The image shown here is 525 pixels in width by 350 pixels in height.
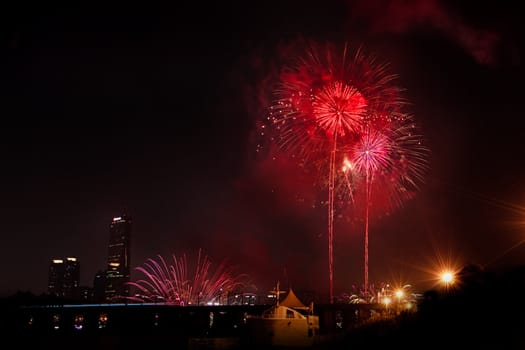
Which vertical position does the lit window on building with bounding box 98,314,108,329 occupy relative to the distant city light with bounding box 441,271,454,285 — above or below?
below

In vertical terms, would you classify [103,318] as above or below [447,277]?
below

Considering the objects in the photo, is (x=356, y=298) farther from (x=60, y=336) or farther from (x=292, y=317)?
(x=60, y=336)

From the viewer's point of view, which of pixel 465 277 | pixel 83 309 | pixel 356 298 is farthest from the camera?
pixel 83 309

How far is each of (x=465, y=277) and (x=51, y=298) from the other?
128075mm

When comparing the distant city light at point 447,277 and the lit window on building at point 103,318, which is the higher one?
the distant city light at point 447,277

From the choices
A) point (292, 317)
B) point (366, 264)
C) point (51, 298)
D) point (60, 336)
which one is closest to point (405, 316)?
point (366, 264)

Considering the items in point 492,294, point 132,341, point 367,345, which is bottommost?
point 132,341

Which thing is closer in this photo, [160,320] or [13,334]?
[13,334]

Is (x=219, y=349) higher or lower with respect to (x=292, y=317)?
lower

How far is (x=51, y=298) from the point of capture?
137 meters

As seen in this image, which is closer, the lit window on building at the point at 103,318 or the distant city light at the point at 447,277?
the distant city light at the point at 447,277

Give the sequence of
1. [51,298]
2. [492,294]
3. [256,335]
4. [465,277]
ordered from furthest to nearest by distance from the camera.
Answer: [51,298]
[256,335]
[465,277]
[492,294]

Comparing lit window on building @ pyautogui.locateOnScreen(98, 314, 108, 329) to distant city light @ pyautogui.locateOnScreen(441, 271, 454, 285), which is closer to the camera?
distant city light @ pyautogui.locateOnScreen(441, 271, 454, 285)

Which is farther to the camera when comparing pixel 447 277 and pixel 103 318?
pixel 103 318
